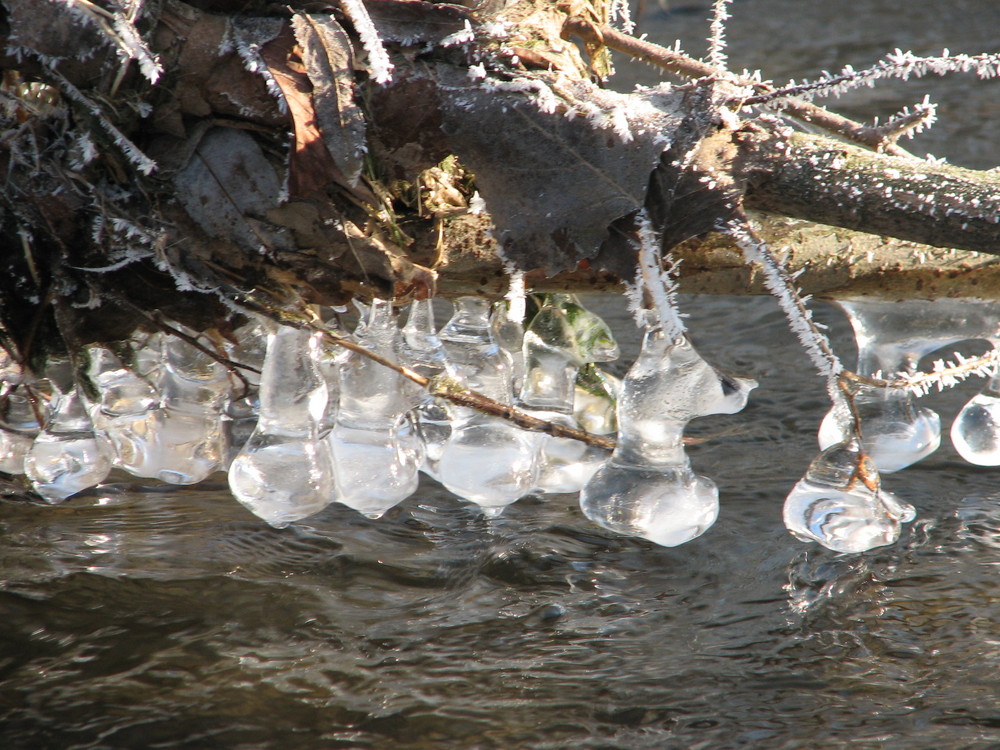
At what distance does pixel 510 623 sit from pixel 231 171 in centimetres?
75

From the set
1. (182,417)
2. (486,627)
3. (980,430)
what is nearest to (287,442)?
(182,417)

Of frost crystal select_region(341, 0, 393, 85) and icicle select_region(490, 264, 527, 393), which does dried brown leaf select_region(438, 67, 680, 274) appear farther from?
icicle select_region(490, 264, 527, 393)

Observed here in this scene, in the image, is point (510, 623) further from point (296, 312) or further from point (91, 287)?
point (91, 287)

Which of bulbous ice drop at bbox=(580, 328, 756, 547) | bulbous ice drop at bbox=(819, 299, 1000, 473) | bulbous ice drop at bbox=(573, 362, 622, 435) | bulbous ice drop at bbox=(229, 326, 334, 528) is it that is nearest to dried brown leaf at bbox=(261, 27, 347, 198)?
bulbous ice drop at bbox=(229, 326, 334, 528)

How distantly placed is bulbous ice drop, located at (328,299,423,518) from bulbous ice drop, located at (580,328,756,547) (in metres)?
0.29

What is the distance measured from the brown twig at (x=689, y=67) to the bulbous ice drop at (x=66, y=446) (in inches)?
36.5

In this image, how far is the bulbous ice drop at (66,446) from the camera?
156cm

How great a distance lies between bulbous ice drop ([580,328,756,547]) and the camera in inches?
55.8

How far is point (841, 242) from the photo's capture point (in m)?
1.69

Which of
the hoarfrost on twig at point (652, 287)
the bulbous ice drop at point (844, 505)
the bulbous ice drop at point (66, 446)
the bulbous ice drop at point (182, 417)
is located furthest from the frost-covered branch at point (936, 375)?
the bulbous ice drop at point (66, 446)

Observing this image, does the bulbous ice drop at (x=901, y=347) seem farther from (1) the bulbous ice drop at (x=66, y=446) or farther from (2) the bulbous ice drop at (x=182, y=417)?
(1) the bulbous ice drop at (x=66, y=446)

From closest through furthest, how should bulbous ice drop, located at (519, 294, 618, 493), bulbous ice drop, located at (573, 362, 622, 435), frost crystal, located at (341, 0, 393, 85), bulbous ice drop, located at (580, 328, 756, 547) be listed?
frost crystal, located at (341, 0, 393, 85) < bulbous ice drop, located at (580, 328, 756, 547) < bulbous ice drop, located at (519, 294, 618, 493) < bulbous ice drop, located at (573, 362, 622, 435)

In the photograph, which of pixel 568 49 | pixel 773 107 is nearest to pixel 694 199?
pixel 773 107

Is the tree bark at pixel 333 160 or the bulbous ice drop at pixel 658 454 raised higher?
the tree bark at pixel 333 160
